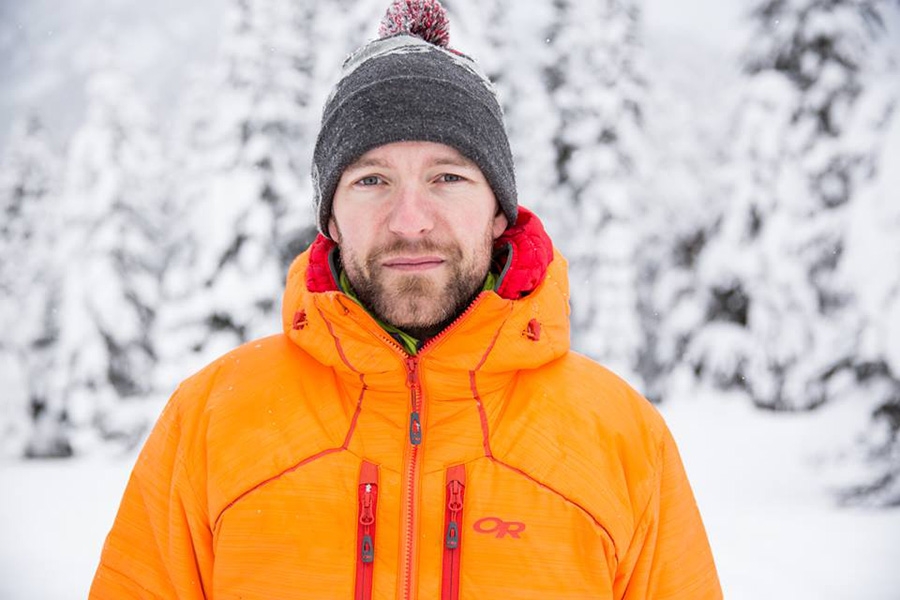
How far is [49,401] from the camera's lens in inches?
922

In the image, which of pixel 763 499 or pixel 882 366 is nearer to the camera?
pixel 882 366

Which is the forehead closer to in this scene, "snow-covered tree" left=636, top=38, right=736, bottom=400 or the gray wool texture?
the gray wool texture

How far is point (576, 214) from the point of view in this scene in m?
22.8

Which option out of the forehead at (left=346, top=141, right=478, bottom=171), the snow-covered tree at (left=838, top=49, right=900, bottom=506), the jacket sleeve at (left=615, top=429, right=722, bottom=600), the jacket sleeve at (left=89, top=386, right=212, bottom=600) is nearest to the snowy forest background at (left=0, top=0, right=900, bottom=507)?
the snow-covered tree at (left=838, top=49, right=900, bottom=506)

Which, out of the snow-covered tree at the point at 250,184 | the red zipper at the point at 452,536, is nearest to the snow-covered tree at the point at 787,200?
the snow-covered tree at the point at 250,184

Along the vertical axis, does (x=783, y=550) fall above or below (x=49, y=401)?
below

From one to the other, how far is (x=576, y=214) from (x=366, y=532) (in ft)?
69.8

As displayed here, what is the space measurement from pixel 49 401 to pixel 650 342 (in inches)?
877

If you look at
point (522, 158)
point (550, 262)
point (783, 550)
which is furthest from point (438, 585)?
point (522, 158)

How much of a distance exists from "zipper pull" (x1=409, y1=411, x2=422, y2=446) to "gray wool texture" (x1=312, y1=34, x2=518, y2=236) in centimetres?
105

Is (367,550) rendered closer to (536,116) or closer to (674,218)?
(536,116)

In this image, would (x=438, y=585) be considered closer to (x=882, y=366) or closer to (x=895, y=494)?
(x=882, y=366)

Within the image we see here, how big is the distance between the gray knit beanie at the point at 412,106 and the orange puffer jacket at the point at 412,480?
0.52 metres

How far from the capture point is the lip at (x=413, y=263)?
2.56 meters
